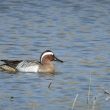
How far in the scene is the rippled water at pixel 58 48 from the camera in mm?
13805

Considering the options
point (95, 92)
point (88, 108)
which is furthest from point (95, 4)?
point (88, 108)

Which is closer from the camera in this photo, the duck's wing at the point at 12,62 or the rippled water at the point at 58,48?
the rippled water at the point at 58,48

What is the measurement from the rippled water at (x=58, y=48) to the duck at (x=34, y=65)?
0.24 meters

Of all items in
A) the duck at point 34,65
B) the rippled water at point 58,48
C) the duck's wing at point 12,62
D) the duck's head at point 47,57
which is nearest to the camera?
the rippled water at point 58,48

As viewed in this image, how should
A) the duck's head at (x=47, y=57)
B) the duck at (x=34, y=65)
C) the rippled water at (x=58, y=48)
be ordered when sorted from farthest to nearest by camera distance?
the duck's head at (x=47, y=57) < the duck at (x=34, y=65) < the rippled water at (x=58, y=48)

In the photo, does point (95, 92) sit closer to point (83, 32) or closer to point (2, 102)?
point (2, 102)

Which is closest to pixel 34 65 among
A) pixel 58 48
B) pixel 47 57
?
pixel 47 57

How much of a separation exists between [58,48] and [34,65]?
1.79 m

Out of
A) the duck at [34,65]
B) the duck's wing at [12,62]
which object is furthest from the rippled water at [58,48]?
the duck's wing at [12,62]

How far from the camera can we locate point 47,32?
21.2 meters

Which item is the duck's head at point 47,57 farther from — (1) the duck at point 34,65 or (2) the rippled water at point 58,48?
(2) the rippled water at point 58,48

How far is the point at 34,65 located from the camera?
17453 millimetres

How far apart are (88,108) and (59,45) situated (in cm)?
706

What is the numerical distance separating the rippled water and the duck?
241 millimetres
